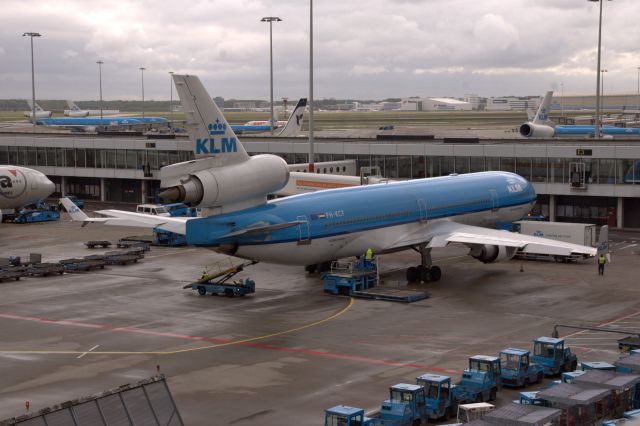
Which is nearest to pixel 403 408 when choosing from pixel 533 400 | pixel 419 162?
pixel 533 400

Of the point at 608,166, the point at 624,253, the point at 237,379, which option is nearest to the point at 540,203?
the point at 608,166

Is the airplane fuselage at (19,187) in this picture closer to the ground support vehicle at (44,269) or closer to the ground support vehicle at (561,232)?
the ground support vehicle at (44,269)

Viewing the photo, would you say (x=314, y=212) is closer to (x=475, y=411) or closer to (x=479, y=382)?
(x=479, y=382)

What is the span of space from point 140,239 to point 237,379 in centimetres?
3991

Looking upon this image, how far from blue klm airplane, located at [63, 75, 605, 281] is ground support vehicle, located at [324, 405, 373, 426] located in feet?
56.3

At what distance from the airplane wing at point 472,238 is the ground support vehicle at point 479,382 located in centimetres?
1693

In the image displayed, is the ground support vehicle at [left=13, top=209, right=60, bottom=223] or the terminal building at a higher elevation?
the terminal building

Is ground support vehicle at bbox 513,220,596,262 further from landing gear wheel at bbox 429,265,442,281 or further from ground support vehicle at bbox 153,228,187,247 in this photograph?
ground support vehicle at bbox 153,228,187,247

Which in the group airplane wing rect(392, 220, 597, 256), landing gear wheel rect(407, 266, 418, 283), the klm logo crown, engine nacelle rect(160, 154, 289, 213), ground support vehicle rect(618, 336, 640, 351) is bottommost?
landing gear wheel rect(407, 266, 418, 283)

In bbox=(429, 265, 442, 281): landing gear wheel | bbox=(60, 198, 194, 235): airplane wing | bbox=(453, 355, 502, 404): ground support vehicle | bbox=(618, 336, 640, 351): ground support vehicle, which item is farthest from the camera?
bbox=(429, 265, 442, 281): landing gear wheel

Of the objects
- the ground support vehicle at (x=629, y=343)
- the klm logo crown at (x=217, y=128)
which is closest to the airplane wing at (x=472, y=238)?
the ground support vehicle at (x=629, y=343)

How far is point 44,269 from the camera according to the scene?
56094 mm

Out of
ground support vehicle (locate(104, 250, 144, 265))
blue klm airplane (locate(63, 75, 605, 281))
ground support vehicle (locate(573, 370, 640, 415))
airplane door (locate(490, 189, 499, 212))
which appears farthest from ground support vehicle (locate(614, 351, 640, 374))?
ground support vehicle (locate(104, 250, 144, 265))

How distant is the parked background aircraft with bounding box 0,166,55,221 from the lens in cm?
7931
